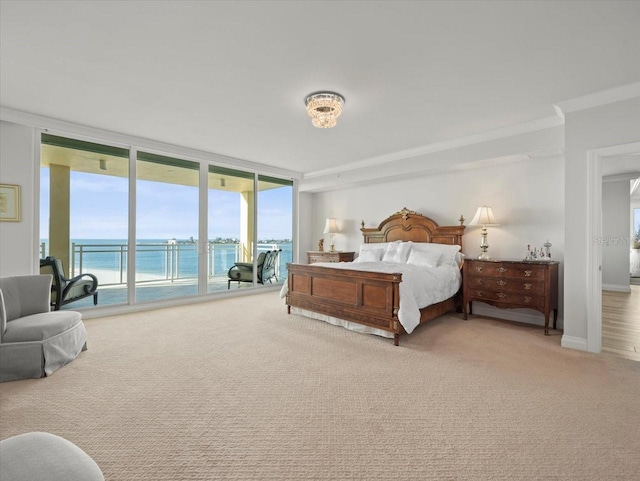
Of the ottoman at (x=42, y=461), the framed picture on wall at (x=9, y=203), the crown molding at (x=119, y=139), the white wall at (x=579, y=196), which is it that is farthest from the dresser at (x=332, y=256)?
the ottoman at (x=42, y=461)

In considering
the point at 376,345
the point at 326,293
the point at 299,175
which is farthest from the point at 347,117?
the point at 299,175

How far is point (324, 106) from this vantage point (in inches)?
124

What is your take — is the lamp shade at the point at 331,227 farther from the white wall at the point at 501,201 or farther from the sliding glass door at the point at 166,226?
the sliding glass door at the point at 166,226

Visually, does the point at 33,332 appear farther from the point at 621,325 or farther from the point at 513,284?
the point at 621,325

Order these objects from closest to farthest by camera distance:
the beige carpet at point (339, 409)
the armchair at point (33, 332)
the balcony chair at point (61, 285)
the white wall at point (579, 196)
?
the beige carpet at point (339, 409), the armchair at point (33, 332), the white wall at point (579, 196), the balcony chair at point (61, 285)

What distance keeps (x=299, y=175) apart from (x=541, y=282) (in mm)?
5203

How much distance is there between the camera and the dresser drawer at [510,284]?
3.75 metres

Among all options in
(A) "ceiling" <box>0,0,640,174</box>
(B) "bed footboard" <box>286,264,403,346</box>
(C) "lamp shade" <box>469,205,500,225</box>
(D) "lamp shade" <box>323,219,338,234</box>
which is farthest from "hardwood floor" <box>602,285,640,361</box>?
(D) "lamp shade" <box>323,219,338,234</box>

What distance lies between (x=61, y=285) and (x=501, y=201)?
20.9 feet

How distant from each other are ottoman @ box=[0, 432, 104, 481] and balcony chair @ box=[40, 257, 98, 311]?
3.78 m

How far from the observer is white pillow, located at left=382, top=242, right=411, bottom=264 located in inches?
199

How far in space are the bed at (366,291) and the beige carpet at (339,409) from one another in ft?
1.00

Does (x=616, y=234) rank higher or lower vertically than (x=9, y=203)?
lower

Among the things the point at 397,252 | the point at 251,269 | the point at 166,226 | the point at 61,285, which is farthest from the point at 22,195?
the point at 397,252
